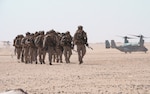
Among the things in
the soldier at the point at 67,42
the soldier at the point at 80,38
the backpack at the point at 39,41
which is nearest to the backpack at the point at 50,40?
the soldier at the point at 80,38

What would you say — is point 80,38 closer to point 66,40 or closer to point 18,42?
point 66,40

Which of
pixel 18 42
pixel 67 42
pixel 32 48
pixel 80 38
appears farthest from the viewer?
pixel 18 42

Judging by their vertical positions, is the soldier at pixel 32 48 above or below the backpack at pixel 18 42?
below

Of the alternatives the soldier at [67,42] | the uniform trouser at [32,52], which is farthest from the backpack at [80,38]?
the uniform trouser at [32,52]

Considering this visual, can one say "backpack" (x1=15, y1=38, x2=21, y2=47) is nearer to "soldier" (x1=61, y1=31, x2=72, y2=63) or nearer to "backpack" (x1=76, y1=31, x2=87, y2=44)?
"soldier" (x1=61, y1=31, x2=72, y2=63)

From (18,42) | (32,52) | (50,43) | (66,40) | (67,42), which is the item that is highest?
(18,42)

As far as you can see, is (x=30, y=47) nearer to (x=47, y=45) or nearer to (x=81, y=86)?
(x=47, y=45)

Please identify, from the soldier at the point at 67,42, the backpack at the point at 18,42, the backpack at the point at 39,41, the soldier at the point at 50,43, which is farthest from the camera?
the backpack at the point at 18,42

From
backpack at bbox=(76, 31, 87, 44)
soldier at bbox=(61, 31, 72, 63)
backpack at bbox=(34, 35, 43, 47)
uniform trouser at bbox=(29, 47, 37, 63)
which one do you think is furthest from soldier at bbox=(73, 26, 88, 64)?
uniform trouser at bbox=(29, 47, 37, 63)

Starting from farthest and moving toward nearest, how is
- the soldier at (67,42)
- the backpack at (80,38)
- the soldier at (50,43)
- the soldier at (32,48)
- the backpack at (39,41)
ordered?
the soldier at (32,48) < the soldier at (67,42) < the backpack at (39,41) < the backpack at (80,38) < the soldier at (50,43)

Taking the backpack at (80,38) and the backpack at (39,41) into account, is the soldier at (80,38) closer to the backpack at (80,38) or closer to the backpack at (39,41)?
the backpack at (80,38)

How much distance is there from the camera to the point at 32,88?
936cm

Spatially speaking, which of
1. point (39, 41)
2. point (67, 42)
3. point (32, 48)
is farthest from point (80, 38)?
point (32, 48)

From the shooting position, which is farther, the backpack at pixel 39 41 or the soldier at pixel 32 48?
the soldier at pixel 32 48
